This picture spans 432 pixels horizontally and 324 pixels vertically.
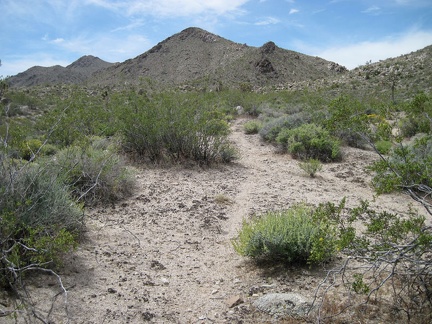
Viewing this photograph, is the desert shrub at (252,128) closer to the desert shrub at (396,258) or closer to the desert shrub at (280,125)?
the desert shrub at (280,125)

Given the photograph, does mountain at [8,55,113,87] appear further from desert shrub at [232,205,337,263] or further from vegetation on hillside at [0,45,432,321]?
desert shrub at [232,205,337,263]

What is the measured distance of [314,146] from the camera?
11891mm

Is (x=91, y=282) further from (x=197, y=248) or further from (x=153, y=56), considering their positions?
→ (x=153, y=56)

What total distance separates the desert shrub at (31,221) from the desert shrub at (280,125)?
9.69 metres

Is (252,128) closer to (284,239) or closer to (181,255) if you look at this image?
(181,255)

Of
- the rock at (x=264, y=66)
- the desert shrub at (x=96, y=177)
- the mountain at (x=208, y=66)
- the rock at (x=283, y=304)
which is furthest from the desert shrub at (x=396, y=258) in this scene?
the rock at (x=264, y=66)

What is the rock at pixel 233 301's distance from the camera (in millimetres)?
4227

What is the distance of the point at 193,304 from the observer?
14.1 feet

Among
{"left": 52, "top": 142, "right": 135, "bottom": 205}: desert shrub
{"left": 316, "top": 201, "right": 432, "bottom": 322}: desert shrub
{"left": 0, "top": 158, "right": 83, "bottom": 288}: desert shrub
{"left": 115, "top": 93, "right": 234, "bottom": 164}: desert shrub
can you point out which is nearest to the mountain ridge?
{"left": 115, "top": 93, "right": 234, "bottom": 164}: desert shrub

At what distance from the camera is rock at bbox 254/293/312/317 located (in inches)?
A: 153

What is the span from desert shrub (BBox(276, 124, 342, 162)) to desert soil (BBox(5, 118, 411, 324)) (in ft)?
5.50

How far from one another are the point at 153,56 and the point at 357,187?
212 ft

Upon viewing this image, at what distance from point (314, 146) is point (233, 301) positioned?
27.5 ft

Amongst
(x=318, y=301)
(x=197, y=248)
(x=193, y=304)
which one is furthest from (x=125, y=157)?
(x=318, y=301)
